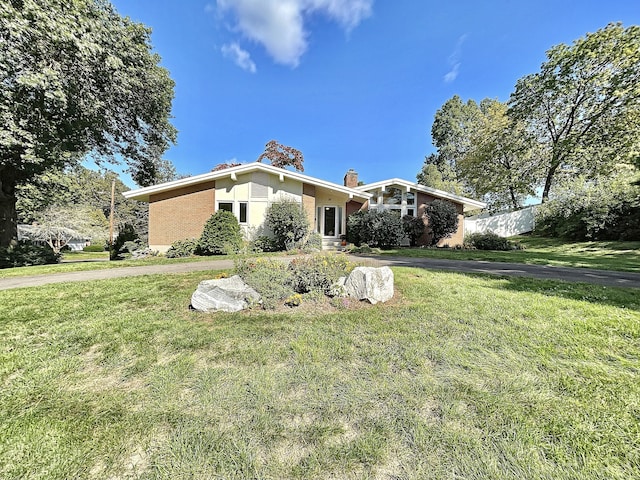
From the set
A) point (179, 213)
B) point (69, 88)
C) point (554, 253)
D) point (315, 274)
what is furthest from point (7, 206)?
point (554, 253)

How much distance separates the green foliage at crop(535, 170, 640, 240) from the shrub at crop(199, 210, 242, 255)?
820 inches

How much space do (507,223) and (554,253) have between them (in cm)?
1127

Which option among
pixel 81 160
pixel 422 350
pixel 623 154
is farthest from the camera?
pixel 623 154

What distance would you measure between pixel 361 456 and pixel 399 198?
17830mm

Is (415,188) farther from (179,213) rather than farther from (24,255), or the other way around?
(24,255)

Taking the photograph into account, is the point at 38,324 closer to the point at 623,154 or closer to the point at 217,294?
the point at 217,294

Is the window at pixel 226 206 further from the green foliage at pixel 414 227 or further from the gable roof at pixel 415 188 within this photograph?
the green foliage at pixel 414 227

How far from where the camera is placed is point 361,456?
1.87 meters

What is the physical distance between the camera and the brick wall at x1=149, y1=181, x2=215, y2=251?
14594 mm

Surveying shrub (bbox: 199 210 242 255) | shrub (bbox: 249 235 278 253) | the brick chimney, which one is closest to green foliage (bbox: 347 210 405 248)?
the brick chimney

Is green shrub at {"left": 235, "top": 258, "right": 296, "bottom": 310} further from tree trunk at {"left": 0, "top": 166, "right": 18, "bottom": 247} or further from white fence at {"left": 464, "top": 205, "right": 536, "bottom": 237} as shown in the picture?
white fence at {"left": 464, "top": 205, "right": 536, "bottom": 237}

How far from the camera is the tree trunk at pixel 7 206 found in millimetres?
11570

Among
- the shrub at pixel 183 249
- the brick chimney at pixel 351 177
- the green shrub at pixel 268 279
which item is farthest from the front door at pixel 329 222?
the green shrub at pixel 268 279

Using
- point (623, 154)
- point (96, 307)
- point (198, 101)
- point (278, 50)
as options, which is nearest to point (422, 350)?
point (96, 307)
